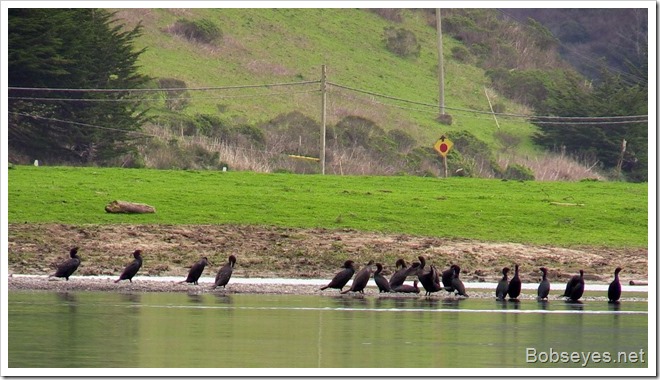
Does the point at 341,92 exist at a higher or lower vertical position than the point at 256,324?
higher

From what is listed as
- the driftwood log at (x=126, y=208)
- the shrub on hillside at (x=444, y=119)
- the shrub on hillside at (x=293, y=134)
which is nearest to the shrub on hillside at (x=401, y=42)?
the shrub on hillside at (x=444, y=119)

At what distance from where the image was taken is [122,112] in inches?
2002

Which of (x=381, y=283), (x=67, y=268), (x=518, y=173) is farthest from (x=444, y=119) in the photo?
(x=67, y=268)

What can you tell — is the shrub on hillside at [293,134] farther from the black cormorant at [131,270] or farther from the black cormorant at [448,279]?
the black cormorant at [131,270]

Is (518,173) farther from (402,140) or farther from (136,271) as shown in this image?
(136,271)

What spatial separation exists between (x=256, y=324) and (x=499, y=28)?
228 ft

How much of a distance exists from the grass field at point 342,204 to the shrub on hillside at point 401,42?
3449cm

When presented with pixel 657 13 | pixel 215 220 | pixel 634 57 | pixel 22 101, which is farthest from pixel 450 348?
pixel 634 57

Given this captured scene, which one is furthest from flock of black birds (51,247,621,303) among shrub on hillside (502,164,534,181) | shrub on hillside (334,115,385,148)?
shrub on hillside (334,115,385,148)

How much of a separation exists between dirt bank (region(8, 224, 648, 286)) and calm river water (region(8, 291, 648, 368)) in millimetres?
4732

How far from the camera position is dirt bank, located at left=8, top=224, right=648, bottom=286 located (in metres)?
28.6

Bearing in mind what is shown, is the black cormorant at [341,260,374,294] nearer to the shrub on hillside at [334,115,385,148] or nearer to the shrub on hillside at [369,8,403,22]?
the shrub on hillside at [334,115,385,148]

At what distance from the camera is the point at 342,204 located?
35625 millimetres

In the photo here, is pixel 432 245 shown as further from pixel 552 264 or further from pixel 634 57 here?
pixel 634 57
